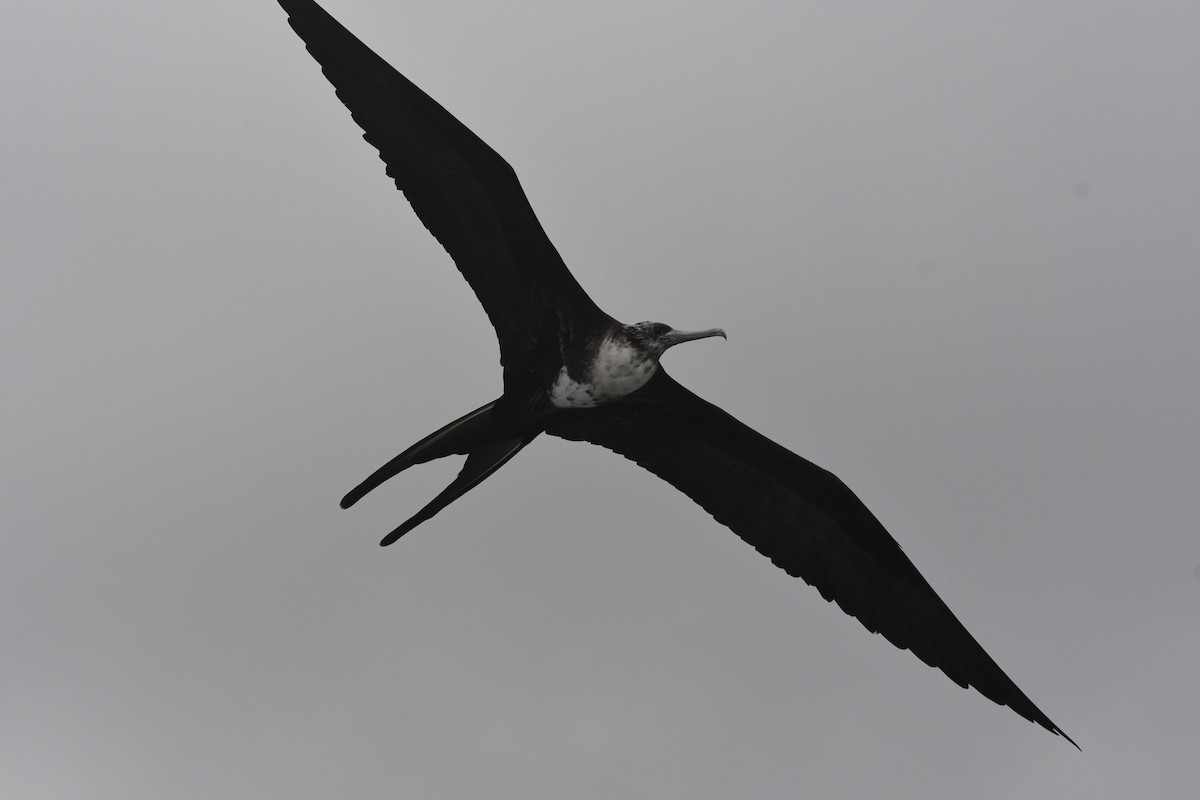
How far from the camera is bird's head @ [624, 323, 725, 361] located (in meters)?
9.34

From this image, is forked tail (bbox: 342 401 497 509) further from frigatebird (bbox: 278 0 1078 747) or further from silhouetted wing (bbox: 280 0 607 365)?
silhouetted wing (bbox: 280 0 607 365)

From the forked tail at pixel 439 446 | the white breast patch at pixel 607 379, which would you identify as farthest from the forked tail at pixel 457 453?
the white breast patch at pixel 607 379

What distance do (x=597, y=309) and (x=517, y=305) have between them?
48cm

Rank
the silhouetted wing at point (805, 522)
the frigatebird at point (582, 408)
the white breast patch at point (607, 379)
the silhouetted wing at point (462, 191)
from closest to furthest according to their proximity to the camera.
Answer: the silhouetted wing at point (462, 191), the frigatebird at point (582, 408), the white breast patch at point (607, 379), the silhouetted wing at point (805, 522)

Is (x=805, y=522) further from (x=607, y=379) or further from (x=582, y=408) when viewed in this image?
(x=607, y=379)

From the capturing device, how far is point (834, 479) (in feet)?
33.3

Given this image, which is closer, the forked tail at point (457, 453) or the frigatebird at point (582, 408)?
the frigatebird at point (582, 408)

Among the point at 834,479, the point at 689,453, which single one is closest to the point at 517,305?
the point at 689,453

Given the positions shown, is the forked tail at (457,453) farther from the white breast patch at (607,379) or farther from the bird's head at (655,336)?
the bird's head at (655,336)

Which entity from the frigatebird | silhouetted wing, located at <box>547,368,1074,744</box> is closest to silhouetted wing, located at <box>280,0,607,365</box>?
the frigatebird

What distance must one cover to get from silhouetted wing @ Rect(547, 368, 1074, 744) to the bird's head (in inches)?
32.3

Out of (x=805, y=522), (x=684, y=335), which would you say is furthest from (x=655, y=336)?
(x=805, y=522)

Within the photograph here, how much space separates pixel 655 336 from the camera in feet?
30.7

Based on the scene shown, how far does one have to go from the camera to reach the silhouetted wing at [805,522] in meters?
10.2
